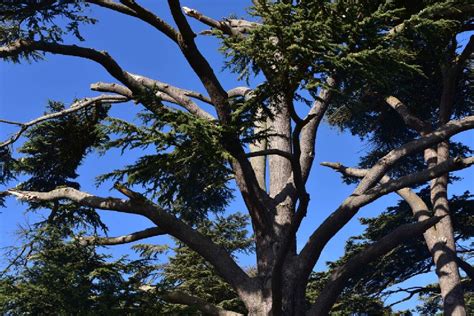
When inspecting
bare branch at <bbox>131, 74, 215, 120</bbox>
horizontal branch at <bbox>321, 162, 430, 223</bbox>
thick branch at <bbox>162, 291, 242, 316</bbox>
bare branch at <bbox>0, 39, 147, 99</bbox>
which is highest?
bare branch at <bbox>131, 74, 215, 120</bbox>

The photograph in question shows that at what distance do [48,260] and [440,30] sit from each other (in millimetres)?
8680

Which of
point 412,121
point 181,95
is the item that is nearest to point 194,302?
point 181,95

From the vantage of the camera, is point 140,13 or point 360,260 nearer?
point 140,13

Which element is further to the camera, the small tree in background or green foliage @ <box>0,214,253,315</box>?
green foliage @ <box>0,214,253,315</box>

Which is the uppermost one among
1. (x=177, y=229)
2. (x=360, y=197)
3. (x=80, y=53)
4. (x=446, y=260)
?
(x=80, y=53)

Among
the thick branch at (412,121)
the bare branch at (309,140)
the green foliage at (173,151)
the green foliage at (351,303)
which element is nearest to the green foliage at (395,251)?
the green foliage at (351,303)

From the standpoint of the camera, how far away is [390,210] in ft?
56.6

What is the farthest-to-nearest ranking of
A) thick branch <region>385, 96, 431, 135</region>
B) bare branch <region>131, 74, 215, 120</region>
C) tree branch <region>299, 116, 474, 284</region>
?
1. thick branch <region>385, 96, 431, 135</region>
2. bare branch <region>131, 74, 215, 120</region>
3. tree branch <region>299, 116, 474, 284</region>

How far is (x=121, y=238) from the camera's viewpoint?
1141cm

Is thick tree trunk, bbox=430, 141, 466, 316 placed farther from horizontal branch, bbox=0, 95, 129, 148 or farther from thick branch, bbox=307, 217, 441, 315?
horizontal branch, bbox=0, 95, 129, 148

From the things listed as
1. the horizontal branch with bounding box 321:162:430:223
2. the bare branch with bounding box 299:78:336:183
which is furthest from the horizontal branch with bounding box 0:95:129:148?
the horizontal branch with bounding box 321:162:430:223

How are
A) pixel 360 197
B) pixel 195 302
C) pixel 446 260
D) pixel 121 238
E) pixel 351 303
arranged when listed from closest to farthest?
pixel 360 197, pixel 195 302, pixel 121 238, pixel 446 260, pixel 351 303

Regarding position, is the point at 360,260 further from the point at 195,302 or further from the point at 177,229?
the point at 177,229

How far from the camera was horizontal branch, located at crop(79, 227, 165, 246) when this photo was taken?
11148mm
